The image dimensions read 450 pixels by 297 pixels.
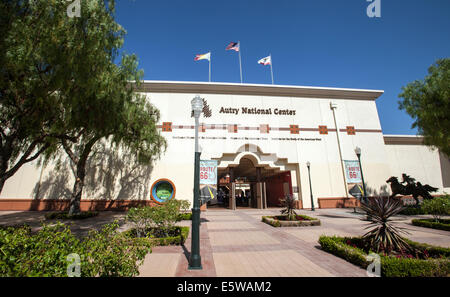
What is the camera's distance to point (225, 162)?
2066 centimetres

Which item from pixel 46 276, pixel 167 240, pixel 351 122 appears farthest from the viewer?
pixel 351 122

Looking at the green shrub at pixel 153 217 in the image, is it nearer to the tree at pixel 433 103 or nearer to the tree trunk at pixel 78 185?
the tree trunk at pixel 78 185

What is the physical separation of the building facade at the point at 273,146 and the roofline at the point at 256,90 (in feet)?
0.37

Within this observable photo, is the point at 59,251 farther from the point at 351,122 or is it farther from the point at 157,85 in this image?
the point at 351,122

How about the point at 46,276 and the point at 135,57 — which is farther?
the point at 135,57

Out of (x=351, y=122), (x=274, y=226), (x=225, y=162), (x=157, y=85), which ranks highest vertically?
(x=157, y=85)

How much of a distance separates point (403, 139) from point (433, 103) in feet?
33.5

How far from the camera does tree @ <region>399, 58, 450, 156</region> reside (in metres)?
15.1

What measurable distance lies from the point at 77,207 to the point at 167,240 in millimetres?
11396

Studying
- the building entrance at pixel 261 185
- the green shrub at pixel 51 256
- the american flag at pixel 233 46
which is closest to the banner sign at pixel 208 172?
the building entrance at pixel 261 185

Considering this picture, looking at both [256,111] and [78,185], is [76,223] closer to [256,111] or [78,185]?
[78,185]
